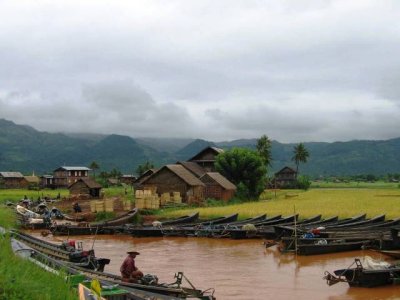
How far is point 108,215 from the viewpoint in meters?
35.8

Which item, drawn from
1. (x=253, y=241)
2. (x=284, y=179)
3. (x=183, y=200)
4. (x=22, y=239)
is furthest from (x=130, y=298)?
(x=284, y=179)

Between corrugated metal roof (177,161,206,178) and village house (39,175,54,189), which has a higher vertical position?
corrugated metal roof (177,161,206,178)

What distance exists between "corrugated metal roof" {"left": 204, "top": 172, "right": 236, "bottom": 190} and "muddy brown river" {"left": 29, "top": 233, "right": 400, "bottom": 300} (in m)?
19.7

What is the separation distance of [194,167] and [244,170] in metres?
5.86

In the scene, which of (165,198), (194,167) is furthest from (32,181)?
(165,198)

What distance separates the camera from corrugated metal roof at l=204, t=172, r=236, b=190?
47.2 metres

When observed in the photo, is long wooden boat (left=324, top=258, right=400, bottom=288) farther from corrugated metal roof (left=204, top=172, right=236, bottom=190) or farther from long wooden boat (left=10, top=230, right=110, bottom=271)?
corrugated metal roof (left=204, top=172, right=236, bottom=190)

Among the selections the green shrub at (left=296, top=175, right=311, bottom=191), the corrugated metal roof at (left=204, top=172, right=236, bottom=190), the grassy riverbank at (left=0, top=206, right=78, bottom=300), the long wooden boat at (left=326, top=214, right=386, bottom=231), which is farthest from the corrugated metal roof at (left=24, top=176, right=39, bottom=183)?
the grassy riverbank at (left=0, top=206, right=78, bottom=300)

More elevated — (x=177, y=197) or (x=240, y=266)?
(x=177, y=197)

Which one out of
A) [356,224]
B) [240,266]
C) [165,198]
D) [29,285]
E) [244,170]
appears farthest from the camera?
[244,170]

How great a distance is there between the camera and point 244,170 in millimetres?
51875

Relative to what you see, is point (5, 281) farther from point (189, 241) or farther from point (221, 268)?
point (189, 241)

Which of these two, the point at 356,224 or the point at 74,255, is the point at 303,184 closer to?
the point at 356,224

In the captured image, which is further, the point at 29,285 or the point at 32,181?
the point at 32,181
